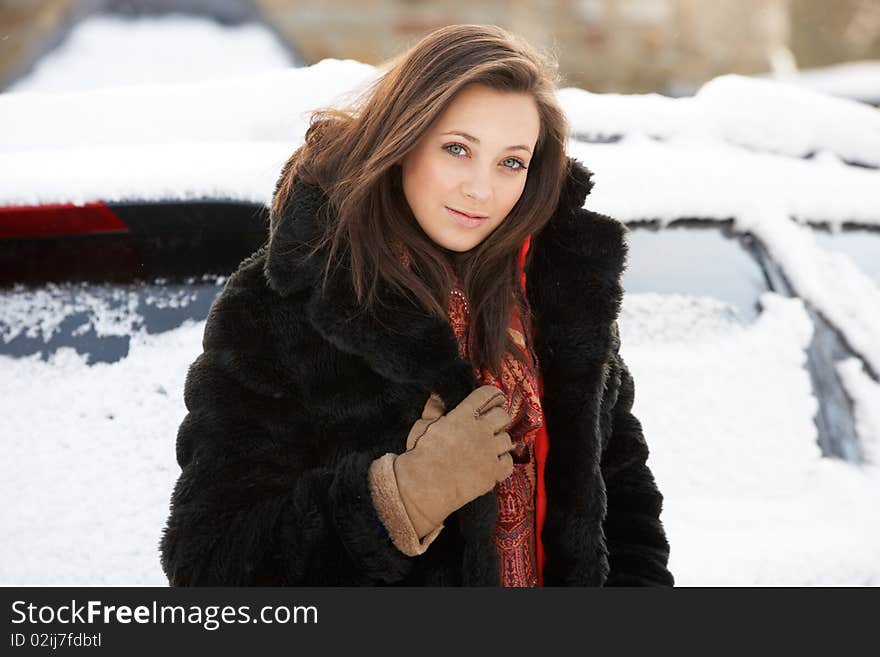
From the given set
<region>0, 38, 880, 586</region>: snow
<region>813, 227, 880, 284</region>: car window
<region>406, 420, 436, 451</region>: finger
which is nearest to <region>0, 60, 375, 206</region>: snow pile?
<region>0, 38, 880, 586</region>: snow

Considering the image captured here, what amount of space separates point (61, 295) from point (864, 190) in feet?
5.26

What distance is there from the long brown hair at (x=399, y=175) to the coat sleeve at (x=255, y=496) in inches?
7.3

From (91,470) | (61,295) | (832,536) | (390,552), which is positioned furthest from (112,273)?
(832,536)

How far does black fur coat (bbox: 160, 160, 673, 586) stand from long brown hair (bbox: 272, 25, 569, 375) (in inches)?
1.5

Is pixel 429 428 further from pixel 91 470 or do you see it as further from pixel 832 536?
pixel 832 536

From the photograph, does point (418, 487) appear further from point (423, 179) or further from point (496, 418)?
point (423, 179)

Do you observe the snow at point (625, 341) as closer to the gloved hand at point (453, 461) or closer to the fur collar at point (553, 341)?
the fur collar at point (553, 341)

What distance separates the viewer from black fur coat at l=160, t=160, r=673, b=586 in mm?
1261

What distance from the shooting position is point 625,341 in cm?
177

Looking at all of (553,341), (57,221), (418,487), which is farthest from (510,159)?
(57,221)

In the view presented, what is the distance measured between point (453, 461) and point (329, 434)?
0.64 ft

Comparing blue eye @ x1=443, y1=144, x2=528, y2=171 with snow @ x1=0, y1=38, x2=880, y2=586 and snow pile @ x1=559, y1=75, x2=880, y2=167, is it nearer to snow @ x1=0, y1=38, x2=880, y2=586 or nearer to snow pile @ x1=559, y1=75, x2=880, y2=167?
snow @ x1=0, y1=38, x2=880, y2=586

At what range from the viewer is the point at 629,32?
30.0ft

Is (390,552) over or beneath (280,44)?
beneath
